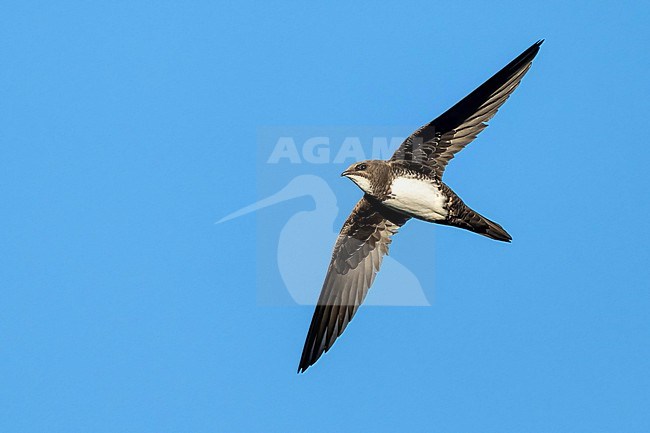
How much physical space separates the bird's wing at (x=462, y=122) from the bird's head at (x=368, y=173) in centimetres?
33

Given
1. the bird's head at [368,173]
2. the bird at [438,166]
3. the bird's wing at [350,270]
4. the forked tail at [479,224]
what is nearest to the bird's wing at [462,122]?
the bird at [438,166]

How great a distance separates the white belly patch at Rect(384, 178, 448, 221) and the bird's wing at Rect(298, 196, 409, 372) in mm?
951

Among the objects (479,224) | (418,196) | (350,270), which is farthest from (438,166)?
(350,270)

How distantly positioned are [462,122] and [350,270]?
2.92 m

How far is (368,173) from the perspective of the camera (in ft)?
52.6

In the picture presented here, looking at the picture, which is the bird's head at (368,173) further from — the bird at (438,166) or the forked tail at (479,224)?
the forked tail at (479,224)

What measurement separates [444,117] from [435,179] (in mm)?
845

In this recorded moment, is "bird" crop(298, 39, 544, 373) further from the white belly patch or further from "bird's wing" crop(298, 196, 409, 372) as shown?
"bird's wing" crop(298, 196, 409, 372)

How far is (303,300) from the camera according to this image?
59.5 ft

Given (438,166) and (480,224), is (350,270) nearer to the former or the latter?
(438,166)

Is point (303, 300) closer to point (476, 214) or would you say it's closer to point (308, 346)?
point (308, 346)

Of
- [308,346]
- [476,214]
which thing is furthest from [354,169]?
[308,346]

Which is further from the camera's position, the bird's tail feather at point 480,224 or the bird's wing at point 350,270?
the bird's wing at point 350,270

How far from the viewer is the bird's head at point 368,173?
16.0 metres
